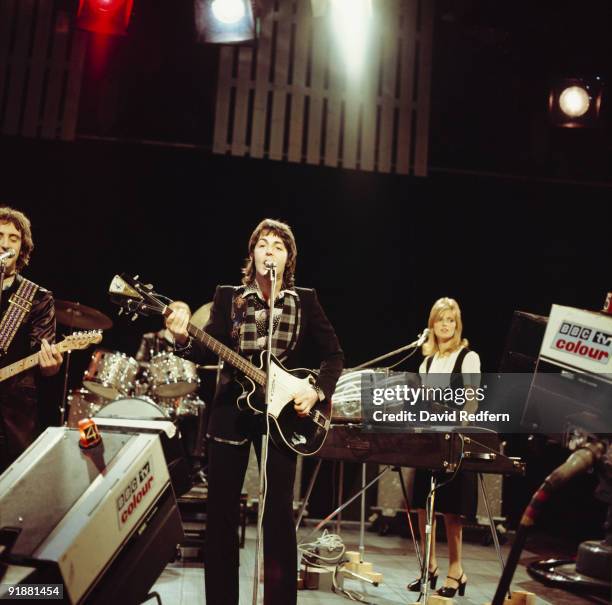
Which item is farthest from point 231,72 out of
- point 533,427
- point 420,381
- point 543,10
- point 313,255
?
point 533,427

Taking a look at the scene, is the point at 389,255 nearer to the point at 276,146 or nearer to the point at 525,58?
the point at 276,146

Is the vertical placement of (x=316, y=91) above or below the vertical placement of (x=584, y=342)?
above

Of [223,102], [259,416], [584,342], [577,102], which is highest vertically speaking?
[223,102]

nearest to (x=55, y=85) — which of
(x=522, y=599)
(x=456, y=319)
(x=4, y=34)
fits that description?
(x=4, y=34)

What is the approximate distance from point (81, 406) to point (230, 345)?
134 inches

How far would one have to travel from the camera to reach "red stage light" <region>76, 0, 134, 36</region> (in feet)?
18.4

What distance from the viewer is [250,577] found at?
4414mm

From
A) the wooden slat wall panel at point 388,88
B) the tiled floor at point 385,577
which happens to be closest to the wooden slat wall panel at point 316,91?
the wooden slat wall panel at point 388,88

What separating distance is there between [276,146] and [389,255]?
1.73m

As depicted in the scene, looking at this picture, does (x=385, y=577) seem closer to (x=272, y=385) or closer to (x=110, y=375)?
(x=272, y=385)

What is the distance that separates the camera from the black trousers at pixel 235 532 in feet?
8.91

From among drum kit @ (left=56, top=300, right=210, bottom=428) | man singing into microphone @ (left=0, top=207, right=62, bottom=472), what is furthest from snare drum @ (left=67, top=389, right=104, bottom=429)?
man singing into microphone @ (left=0, top=207, right=62, bottom=472)

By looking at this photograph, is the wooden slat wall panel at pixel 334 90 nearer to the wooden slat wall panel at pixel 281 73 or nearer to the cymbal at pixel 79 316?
the wooden slat wall panel at pixel 281 73

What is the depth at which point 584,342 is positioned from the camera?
2.05 metres
